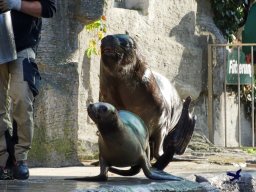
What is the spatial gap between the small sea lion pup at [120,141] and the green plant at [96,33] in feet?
13.7

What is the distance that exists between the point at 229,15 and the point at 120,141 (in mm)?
8639

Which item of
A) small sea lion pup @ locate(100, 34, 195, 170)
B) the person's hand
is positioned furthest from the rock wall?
the person's hand

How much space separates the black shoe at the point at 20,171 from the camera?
5.57 meters

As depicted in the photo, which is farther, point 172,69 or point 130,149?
point 172,69

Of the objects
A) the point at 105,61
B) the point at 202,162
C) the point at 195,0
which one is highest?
the point at 195,0

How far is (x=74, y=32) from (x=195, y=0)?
4.15 meters

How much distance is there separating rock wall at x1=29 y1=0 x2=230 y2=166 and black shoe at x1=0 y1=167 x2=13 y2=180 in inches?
102

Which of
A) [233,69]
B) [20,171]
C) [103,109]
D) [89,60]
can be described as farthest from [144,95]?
[233,69]

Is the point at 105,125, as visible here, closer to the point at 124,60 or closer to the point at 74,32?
the point at 124,60

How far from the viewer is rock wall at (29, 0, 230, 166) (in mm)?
8406

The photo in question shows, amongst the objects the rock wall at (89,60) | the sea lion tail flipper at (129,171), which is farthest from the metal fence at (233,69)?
the sea lion tail flipper at (129,171)

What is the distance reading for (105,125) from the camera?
5117mm

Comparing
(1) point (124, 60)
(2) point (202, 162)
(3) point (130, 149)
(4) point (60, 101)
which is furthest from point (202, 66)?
(3) point (130, 149)

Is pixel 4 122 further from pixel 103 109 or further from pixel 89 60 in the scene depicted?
pixel 89 60
